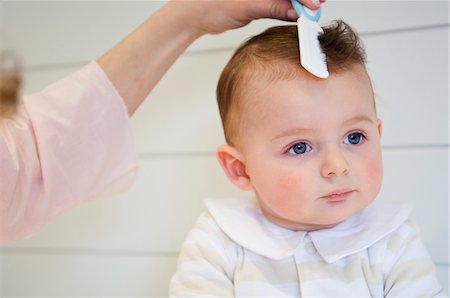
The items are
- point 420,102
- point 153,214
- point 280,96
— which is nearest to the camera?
point 280,96

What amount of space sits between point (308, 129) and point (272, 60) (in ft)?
0.43

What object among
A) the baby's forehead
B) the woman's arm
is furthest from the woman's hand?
the baby's forehead

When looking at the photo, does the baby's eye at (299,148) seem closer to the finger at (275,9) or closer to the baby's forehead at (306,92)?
the baby's forehead at (306,92)

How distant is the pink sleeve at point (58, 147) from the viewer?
0.86 meters

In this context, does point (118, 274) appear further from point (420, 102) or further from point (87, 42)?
point (420, 102)

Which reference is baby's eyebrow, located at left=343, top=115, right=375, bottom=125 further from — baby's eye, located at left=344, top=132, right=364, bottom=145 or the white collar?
the white collar

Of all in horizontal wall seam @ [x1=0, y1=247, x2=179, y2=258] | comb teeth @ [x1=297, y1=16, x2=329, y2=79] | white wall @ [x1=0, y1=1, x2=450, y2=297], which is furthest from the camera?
horizontal wall seam @ [x1=0, y1=247, x2=179, y2=258]

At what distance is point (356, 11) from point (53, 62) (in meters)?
0.77

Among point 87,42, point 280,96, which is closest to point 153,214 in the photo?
point 87,42

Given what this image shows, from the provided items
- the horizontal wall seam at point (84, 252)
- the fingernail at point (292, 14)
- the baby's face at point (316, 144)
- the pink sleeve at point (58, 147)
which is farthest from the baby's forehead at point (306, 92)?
the horizontal wall seam at point (84, 252)

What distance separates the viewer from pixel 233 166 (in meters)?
0.94

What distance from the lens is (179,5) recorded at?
35.4 inches

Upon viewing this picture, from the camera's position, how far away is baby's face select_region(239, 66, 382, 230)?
2.55ft

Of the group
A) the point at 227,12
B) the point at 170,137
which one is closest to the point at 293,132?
the point at 227,12
